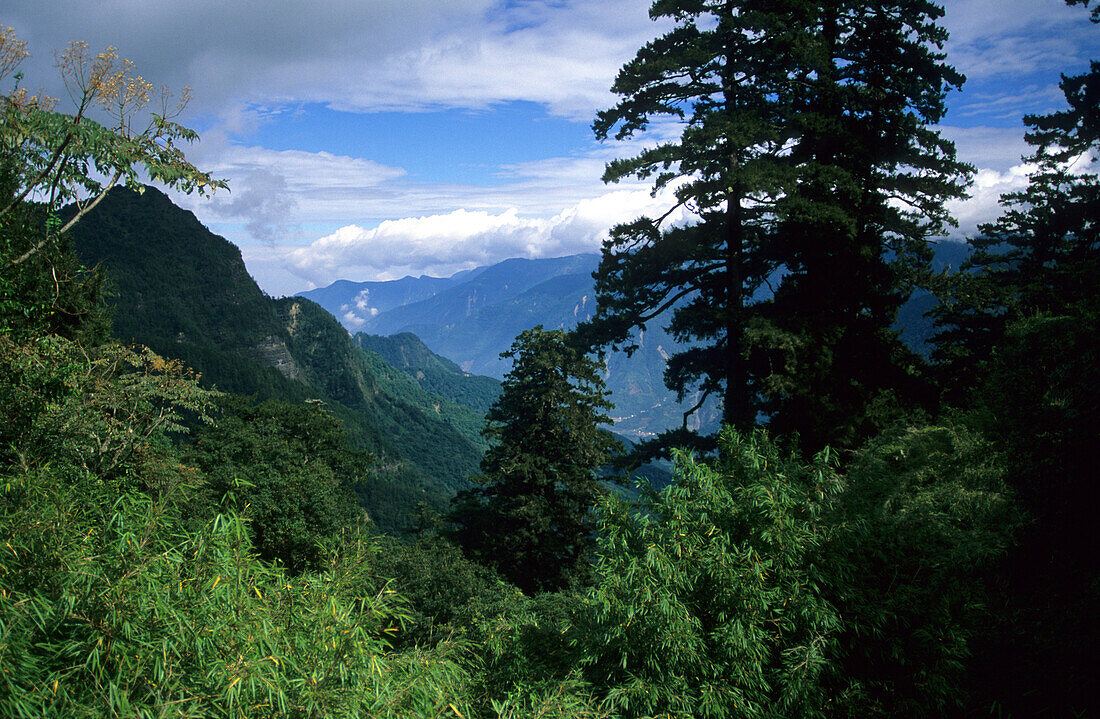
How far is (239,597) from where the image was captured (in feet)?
13.2

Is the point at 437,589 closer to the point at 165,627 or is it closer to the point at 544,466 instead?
the point at 544,466

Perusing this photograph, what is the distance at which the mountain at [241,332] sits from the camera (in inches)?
4173

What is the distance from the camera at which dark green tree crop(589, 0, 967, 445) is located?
10.8 metres

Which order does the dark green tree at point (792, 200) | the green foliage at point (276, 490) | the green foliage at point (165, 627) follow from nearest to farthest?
the green foliage at point (165, 627)
the dark green tree at point (792, 200)
the green foliage at point (276, 490)

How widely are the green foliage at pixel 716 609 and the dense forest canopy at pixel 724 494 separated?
0.04m

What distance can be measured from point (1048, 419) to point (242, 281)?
16767 centimetres

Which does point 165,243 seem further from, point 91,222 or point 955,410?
point 955,410

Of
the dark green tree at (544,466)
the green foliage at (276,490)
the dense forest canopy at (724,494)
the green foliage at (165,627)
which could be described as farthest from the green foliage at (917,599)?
the dark green tree at (544,466)

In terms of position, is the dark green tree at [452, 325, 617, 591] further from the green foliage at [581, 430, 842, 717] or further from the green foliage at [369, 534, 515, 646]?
the green foliage at [581, 430, 842, 717]

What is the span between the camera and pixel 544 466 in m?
18.8

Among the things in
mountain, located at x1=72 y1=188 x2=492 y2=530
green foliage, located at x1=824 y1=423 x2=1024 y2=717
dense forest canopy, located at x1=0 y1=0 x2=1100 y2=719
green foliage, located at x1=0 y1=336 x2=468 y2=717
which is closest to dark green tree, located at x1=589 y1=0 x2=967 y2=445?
dense forest canopy, located at x1=0 y1=0 x2=1100 y2=719

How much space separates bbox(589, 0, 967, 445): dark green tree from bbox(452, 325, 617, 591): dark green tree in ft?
20.7

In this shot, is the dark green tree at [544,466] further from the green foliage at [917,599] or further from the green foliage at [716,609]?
the green foliage at [917,599]

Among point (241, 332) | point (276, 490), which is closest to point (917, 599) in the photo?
point (276, 490)
